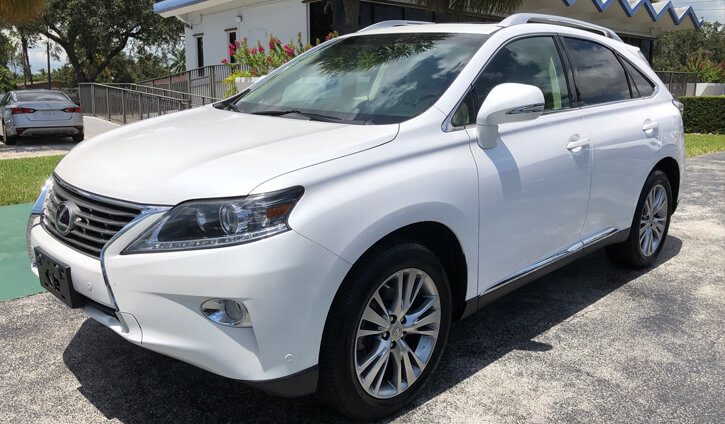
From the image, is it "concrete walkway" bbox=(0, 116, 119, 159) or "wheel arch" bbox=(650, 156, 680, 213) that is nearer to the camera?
"wheel arch" bbox=(650, 156, 680, 213)

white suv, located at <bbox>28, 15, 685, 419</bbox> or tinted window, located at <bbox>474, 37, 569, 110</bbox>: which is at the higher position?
tinted window, located at <bbox>474, 37, 569, 110</bbox>

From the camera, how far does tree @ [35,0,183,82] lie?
105 ft

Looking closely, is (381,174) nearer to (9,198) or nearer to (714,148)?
(9,198)

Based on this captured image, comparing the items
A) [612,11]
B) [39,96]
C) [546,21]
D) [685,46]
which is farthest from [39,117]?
[685,46]

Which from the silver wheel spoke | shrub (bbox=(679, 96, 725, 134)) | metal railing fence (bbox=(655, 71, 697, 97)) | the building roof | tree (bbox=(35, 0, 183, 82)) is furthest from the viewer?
tree (bbox=(35, 0, 183, 82))

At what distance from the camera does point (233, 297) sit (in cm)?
226

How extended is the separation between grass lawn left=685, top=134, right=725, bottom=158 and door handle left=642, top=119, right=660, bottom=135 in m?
9.27

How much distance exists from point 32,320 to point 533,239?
307 cm

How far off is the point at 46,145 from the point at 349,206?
14275 mm

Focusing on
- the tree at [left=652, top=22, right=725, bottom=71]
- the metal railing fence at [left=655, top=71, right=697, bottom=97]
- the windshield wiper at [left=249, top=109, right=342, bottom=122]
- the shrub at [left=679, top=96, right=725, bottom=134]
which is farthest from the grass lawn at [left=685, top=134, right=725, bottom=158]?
the tree at [left=652, top=22, right=725, bottom=71]

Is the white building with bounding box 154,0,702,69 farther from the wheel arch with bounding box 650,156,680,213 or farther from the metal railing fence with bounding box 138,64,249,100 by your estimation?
the wheel arch with bounding box 650,156,680,213

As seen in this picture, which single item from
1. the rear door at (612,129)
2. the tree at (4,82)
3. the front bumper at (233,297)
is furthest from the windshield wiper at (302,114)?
the tree at (4,82)

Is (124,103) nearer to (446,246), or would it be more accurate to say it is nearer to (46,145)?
(46,145)

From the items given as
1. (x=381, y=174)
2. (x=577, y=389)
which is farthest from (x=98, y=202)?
(x=577, y=389)
